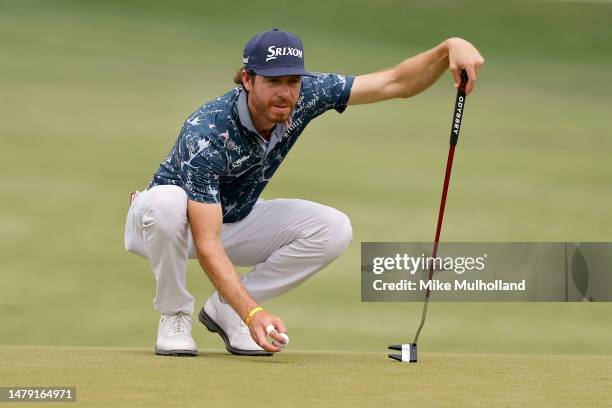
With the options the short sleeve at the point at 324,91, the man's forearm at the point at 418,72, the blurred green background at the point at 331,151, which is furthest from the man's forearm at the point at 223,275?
the blurred green background at the point at 331,151

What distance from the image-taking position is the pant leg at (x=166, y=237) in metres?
4.36

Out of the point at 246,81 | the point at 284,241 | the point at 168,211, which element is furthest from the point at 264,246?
the point at 246,81

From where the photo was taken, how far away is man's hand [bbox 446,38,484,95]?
164 inches

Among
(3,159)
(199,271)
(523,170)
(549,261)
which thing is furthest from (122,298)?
(523,170)

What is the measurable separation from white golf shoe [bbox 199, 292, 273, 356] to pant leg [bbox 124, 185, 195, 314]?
0.68 ft

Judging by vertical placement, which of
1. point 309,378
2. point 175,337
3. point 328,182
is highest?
point 328,182

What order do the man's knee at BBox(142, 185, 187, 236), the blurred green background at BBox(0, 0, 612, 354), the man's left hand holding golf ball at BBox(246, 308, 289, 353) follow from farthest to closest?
the blurred green background at BBox(0, 0, 612, 354)
the man's knee at BBox(142, 185, 187, 236)
the man's left hand holding golf ball at BBox(246, 308, 289, 353)

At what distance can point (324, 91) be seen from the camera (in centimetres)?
463

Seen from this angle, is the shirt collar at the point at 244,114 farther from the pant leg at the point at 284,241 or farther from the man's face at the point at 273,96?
the pant leg at the point at 284,241

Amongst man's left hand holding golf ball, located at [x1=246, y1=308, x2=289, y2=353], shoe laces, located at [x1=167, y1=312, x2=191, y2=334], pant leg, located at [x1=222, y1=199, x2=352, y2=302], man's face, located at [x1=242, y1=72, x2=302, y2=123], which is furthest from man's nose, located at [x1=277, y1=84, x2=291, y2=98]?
shoe laces, located at [x1=167, y1=312, x2=191, y2=334]

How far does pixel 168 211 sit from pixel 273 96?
0.49 metres

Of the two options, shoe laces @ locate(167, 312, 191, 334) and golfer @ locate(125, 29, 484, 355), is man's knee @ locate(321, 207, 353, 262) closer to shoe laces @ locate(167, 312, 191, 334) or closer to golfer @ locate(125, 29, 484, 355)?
golfer @ locate(125, 29, 484, 355)

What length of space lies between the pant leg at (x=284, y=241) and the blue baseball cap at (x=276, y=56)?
2.09 feet

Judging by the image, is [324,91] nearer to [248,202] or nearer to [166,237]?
[248,202]
